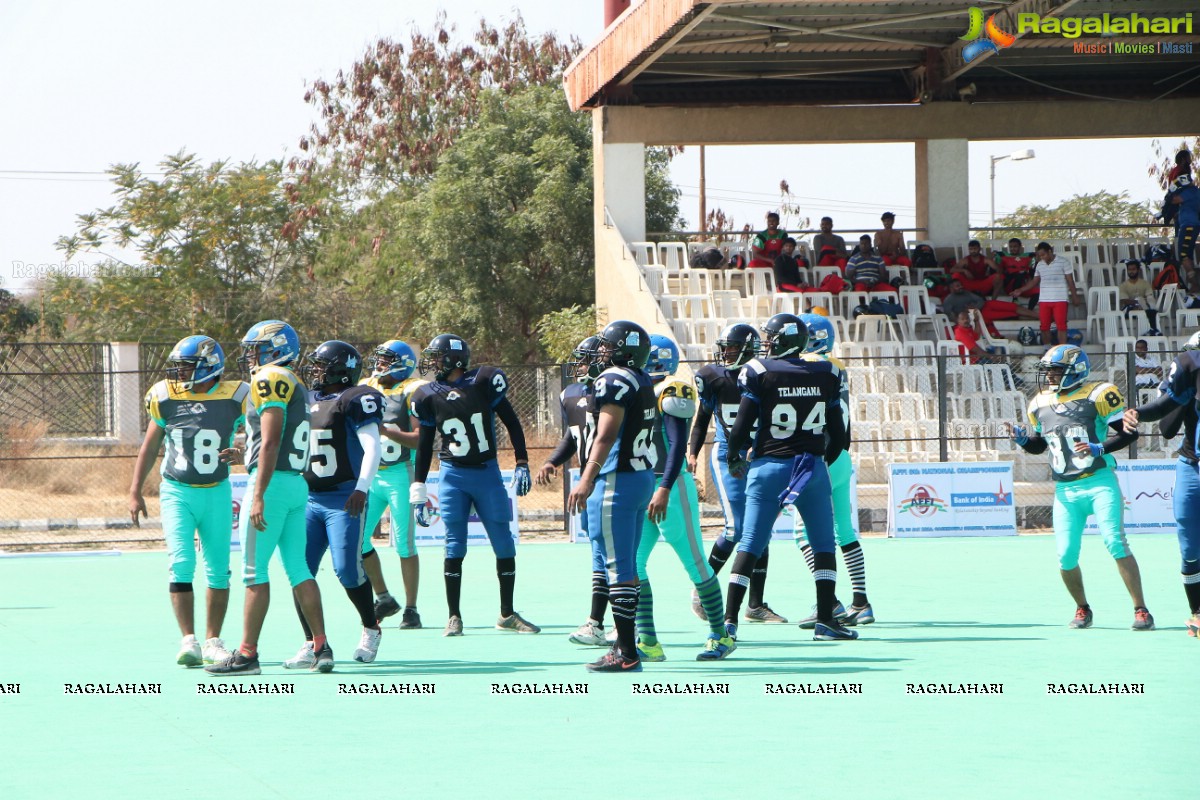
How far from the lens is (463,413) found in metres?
10.4

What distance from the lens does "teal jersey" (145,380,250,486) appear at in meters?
8.92

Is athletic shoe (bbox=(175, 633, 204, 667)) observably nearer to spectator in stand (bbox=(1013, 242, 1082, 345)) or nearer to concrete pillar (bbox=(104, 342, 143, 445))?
spectator in stand (bbox=(1013, 242, 1082, 345))

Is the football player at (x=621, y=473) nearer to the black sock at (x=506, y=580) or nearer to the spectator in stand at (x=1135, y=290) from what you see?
the black sock at (x=506, y=580)

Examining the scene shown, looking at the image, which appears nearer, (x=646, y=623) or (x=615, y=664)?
(x=615, y=664)

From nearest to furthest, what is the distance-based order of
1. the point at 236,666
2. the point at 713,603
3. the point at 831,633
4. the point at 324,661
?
the point at 236,666
the point at 324,661
the point at 713,603
the point at 831,633

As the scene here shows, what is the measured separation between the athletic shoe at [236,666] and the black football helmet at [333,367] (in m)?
1.73

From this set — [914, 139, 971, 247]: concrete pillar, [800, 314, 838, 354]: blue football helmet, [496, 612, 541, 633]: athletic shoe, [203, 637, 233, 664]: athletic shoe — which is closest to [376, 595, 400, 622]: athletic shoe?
[496, 612, 541, 633]: athletic shoe

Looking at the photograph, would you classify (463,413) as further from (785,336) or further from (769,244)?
(769,244)

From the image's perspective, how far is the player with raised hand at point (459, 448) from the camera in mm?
10391

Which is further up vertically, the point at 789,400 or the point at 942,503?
the point at 789,400

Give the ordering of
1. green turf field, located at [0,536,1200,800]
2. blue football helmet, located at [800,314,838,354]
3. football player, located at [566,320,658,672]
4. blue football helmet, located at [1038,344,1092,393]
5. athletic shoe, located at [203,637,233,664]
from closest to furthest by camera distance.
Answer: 1. green turf field, located at [0,536,1200,800]
2. football player, located at [566,320,658,672]
3. athletic shoe, located at [203,637,233,664]
4. blue football helmet, located at [1038,344,1092,393]
5. blue football helmet, located at [800,314,838,354]

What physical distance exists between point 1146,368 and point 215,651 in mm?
18036

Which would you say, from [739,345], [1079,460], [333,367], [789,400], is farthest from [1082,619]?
[333,367]

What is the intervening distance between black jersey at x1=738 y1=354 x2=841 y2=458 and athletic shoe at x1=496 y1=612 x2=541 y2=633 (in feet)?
7.32
